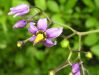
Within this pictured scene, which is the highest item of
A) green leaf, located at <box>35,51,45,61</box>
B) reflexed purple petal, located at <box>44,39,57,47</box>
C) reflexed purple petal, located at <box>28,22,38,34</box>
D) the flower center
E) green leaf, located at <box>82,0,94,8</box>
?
reflexed purple petal, located at <box>28,22,38,34</box>

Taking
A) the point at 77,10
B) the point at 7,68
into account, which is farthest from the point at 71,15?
the point at 7,68

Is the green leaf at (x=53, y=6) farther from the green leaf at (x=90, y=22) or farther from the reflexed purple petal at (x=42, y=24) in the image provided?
the reflexed purple petal at (x=42, y=24)

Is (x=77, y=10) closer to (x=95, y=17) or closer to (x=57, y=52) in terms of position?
(x=95, y=17)

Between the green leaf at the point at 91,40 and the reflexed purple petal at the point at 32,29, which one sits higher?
the reflexed purple petal at the point at 32,29

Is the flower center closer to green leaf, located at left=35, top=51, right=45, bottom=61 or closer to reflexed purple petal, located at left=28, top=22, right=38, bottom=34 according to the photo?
reflexed purple petal, located at left=28, top=22, right=38, bottom=34

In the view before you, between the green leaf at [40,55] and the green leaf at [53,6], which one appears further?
the green leaf at [40,55]

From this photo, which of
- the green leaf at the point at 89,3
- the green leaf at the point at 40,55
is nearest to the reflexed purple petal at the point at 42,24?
the green leaf at the point at 89,3

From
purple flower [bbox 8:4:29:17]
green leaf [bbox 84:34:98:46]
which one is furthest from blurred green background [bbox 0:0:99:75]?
purple flower [bbox 8:4:29:17]
